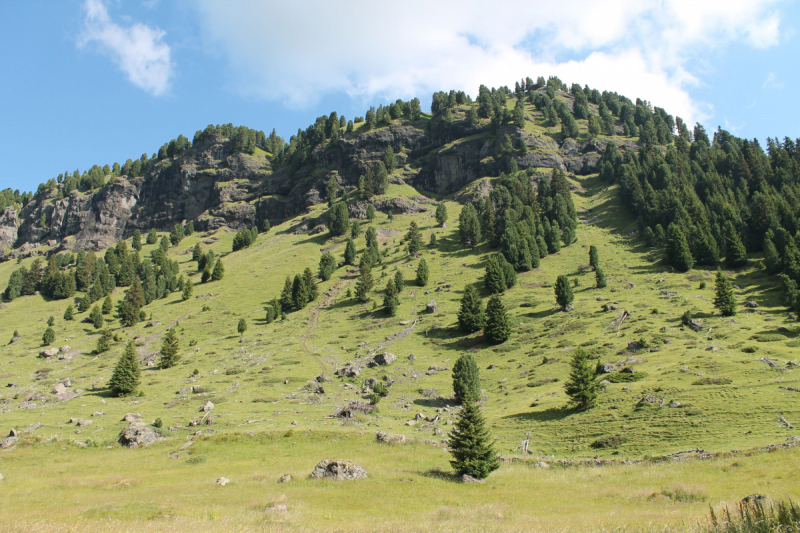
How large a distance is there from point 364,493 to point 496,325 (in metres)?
53.9

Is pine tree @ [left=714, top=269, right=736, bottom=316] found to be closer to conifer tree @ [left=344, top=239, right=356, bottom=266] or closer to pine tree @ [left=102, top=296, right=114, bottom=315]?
conifer tree @ [left=344, top=239, right=356, bottom=266]

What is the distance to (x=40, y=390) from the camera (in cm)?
6253

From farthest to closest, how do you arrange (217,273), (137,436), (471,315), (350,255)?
1. (350,255)
2. (217,273)
3. (471,315)
4. (137,436)

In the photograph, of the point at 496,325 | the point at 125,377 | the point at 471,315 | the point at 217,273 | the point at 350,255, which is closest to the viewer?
the point at 125,377

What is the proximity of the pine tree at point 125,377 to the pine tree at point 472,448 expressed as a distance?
54.1 meters

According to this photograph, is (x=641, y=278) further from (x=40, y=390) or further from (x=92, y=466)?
(x=40, y=390)

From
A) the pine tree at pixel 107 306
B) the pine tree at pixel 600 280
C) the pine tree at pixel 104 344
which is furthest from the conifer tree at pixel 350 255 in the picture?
the pine tree at pixel 600 280

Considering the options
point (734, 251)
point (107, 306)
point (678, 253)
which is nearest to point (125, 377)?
point (107, 306)

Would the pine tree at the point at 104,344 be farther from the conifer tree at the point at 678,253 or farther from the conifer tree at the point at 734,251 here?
the conifer tree at the point at 734,251

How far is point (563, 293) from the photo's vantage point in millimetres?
82312

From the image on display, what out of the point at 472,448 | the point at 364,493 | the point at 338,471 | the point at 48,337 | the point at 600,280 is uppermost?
the point at 600,280

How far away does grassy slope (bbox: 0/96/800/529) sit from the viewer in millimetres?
28781

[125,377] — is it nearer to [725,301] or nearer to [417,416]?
[417,416]

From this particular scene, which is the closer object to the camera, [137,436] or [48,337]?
[137,436]
